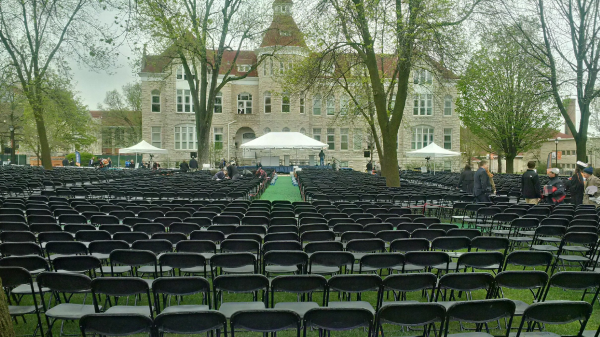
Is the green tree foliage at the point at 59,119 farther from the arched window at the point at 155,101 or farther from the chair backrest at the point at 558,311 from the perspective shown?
the chair backrest at the point at 558,311

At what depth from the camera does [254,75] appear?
5094cm

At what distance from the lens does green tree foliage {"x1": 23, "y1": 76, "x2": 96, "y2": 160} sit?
92.2 feet

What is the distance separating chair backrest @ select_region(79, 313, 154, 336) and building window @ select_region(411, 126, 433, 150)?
5086 centimetres

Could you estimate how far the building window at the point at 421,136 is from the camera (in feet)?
169

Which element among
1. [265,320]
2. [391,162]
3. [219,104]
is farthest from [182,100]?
[265,320]

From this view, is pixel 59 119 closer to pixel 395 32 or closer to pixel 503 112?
pixel 395 32

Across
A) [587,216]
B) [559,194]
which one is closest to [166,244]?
[587,216]

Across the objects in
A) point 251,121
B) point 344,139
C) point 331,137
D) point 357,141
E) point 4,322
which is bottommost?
point 4,322

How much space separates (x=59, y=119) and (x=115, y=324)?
43818 mm

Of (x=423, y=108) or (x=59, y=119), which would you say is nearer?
(x=59, y=119)

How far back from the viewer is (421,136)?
51.5m

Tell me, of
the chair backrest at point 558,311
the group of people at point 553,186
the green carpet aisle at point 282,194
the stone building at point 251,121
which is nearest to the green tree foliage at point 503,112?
the stone building at point 251,121

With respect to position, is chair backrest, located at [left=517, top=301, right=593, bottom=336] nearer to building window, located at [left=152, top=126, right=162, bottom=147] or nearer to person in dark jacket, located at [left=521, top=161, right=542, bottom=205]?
person in dark jacket, located at [left=521, top=161, right=542, bottom=205]

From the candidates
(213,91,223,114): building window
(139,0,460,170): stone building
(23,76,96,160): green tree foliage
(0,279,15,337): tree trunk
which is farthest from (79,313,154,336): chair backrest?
(213,91,223,114): building window
